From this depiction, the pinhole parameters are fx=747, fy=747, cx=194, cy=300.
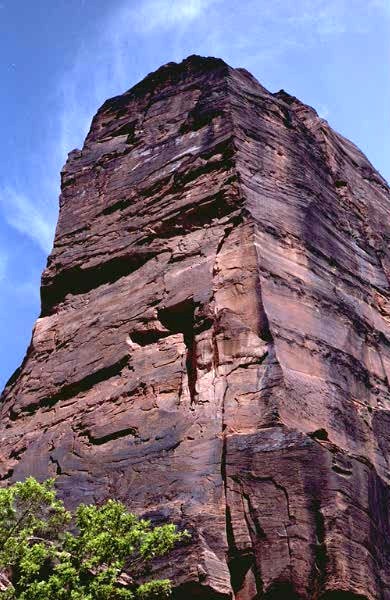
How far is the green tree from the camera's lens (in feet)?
27.0

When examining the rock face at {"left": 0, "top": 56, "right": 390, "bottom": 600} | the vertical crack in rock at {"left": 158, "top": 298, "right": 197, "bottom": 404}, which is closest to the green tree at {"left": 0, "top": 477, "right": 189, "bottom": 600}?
the rock face at {"left": 0, "top": 56, "right": 390, "bottom": 600}

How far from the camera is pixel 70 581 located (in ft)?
27.4

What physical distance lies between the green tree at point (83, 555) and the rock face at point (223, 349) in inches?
18.0

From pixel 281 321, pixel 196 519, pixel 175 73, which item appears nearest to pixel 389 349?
pixel 281 321

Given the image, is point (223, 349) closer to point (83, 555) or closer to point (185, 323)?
point (185, 323)

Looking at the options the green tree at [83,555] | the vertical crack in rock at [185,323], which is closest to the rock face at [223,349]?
the vertical crack in rock at [185,323]

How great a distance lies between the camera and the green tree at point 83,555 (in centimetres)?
822

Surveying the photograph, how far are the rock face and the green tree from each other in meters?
0.46

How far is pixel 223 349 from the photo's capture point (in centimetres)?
1153

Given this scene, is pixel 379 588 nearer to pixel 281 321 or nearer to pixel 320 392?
pixel 320 392

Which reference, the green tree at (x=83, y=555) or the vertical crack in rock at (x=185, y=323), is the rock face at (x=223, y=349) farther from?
the green tree at (x=83, y=555)

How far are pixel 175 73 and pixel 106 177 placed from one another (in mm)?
4171

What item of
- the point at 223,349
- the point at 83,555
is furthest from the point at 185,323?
the point at 83,555

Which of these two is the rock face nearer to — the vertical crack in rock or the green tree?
the vertical crack in rock
